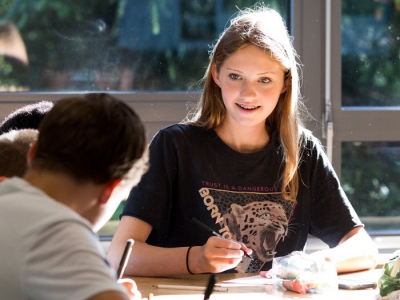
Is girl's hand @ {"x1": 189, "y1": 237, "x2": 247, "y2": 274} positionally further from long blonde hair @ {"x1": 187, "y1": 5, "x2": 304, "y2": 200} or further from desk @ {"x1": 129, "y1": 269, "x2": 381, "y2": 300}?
A: long blonde hair @ {"x1": 187, "y1": 5, "x2": 304, "y2": 200}

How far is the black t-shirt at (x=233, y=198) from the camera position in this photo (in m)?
2.02

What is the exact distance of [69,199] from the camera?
3.23 ft

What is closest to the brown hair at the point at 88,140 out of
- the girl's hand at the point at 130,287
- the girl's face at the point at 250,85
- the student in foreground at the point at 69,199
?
the student in foreground at the point at 69,199

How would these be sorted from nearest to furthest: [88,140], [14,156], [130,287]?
[88,140] → [14,156] → [130,287]

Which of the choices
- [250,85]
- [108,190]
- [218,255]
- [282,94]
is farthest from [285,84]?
[108,190]

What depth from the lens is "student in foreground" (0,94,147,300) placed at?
88cm

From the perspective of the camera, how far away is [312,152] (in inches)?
86.5

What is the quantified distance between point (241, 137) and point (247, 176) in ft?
0.46

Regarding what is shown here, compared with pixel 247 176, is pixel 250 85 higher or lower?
higher

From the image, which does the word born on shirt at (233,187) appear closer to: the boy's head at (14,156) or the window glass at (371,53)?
the boy's head at (14,156)

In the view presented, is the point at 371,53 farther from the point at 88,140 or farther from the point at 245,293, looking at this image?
the point at 88,140

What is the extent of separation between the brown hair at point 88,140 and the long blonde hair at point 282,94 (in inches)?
44.8

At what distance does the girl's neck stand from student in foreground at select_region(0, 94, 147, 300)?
1.10 m

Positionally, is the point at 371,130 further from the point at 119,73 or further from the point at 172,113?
the point at 119,73
